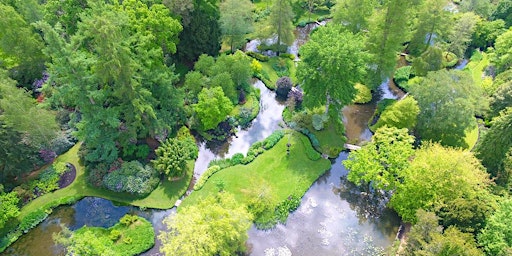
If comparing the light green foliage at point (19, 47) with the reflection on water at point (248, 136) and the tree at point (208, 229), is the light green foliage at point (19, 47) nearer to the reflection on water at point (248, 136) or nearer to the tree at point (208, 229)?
the reflection on water at point (248, 136)

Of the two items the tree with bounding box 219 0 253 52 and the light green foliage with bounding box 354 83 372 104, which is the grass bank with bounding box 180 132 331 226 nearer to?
the light green foliage with bounding box 354 83 372 104

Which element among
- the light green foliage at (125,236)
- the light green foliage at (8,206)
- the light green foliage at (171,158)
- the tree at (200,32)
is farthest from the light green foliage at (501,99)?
the light green foliage at (8,206)

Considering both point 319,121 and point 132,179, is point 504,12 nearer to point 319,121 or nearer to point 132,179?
A: point 319,121

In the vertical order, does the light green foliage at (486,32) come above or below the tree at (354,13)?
below

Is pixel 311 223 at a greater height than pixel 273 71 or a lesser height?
lesser

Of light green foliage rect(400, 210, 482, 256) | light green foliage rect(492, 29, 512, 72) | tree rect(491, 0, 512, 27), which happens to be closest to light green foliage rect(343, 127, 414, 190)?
light green foliage rect(400, 210, 482, 256)

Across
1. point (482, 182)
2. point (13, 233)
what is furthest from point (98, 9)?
point (482, 182)

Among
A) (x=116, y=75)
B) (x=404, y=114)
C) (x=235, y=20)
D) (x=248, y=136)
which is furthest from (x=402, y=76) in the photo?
(x=116, y=75)
